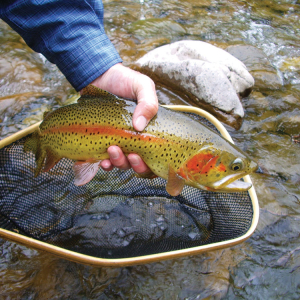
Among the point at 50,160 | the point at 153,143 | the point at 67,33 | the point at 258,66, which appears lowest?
the point at 258,66

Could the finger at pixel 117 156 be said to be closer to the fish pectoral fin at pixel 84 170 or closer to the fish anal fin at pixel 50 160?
the fish pectoral fin at pixel 84 170

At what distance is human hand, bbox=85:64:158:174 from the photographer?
175 cm

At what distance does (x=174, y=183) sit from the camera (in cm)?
178

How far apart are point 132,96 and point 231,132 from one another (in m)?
1.98

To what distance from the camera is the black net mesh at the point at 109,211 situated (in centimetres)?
215

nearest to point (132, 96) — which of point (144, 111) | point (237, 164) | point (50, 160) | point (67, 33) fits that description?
point (144, 111)

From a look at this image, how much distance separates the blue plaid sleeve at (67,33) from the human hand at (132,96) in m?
0.12

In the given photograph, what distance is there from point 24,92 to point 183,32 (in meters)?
4.10

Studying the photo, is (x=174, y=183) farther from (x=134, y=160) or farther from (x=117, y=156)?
(x=117, y=156)

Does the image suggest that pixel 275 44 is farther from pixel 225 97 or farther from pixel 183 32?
pixel 225 97

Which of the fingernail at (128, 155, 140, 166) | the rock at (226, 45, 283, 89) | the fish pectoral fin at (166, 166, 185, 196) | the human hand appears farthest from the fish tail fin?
the rock at (226, 45, 283, 89)

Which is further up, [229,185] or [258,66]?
[229,185]

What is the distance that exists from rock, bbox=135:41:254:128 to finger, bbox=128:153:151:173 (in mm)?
2081

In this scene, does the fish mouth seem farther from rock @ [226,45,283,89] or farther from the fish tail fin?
rock @ [226,45,283,89]
